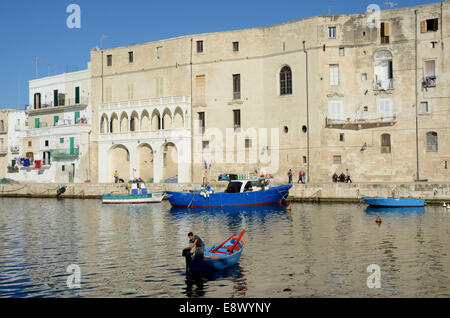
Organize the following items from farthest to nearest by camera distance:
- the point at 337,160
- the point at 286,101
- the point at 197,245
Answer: the point at 286,101
the point at 337,160
the point at 197,245

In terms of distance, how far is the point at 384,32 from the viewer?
1727 inches

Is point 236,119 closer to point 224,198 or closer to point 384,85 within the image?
point 224,198

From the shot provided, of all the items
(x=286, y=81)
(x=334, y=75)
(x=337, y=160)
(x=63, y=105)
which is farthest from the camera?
(x=63, y=105)

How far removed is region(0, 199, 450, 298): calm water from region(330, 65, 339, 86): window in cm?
1421

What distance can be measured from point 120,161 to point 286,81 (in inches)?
814

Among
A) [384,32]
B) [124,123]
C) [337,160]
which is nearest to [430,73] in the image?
[384,32]

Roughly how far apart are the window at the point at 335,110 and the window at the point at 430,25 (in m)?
8.93

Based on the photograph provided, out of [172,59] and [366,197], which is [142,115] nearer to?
[172,59]

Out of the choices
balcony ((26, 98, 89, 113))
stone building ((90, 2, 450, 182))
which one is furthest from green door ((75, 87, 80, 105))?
stone building ((90, 2, 450, 182))

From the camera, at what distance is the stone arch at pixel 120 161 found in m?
56.1

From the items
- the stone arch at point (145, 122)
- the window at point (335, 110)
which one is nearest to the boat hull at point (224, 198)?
the window at point (335, 110)

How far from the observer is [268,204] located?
41406 mm

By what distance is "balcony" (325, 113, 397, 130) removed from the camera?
4366 centimetres
